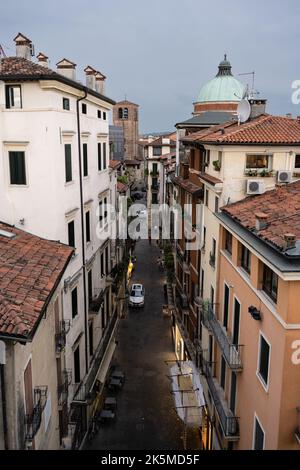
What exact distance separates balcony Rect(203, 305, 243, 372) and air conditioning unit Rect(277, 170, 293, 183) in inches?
256

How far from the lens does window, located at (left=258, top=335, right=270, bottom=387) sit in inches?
492

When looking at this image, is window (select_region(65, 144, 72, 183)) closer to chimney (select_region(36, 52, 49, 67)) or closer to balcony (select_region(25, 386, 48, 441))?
chimney (select_region(36, 52, 49, 67))

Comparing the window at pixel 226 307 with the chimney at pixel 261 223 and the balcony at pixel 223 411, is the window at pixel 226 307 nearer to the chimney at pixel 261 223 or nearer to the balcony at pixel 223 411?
the balcony at pixel 223 411

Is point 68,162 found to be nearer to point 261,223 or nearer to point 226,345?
point 261,223

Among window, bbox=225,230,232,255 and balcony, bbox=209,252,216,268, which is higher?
window, bbox=225,230,232,255

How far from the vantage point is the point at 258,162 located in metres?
18.5

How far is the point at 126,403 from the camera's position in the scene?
25.1 metres

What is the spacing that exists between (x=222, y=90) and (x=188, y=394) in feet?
110

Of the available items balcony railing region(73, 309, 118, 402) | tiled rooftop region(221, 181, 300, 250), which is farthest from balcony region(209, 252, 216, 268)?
balcony railing region(73, 309, 118, 402)

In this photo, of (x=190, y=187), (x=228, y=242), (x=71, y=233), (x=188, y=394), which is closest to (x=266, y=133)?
(x=228, y=242)

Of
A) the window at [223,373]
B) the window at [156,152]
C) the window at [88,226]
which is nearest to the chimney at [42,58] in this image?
the window at [88,226]

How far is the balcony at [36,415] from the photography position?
10.1 metres

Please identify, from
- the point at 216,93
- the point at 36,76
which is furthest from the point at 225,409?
the point at 216,93
